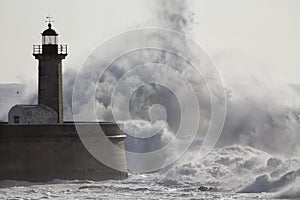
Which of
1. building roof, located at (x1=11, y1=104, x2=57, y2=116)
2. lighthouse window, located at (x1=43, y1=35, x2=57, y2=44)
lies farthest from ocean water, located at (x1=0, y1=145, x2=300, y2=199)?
lighthouse window, located at (x1=43, y1=35, x2=57, y2=44)

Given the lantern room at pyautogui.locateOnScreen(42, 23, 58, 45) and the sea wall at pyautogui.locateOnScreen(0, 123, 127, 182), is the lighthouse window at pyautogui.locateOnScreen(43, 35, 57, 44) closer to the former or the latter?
the lantern room at pyautogui.locateOnScreen(42, 23, 58, 45)

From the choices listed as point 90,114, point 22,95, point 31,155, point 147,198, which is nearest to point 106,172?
point 31,155

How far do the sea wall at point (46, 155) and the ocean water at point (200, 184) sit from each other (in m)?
0.24

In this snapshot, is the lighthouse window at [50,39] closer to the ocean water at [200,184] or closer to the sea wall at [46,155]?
the sea wall at [46,155]

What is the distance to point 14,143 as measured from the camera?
2431 cm

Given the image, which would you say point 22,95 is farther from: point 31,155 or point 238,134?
point 31,155

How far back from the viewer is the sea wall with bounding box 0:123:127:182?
79.6 feet

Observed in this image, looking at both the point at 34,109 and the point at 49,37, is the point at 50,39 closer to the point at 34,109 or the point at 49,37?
the point at 49,37

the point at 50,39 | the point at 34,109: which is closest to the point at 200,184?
the point at 34,109

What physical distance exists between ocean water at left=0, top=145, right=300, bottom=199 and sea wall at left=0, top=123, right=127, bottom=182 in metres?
0.24

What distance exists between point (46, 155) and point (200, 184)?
130 inches

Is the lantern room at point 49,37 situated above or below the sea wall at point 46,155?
above

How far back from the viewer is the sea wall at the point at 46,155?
24.2 m

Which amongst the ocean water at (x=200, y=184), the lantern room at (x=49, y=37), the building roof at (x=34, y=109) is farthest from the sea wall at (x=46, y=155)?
the lantern room at (x=49, y=37)
